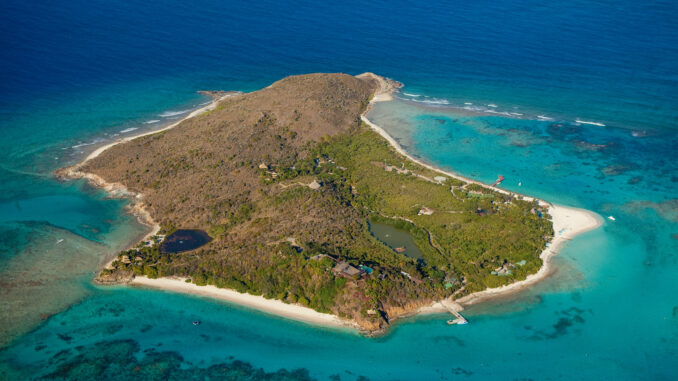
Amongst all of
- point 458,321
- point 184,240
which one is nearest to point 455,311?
point 458,321

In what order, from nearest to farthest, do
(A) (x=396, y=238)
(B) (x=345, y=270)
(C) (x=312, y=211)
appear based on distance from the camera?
(B) (x=345, y=270)
(A) (x=396, y=238)
(C) (x=312, y=211)

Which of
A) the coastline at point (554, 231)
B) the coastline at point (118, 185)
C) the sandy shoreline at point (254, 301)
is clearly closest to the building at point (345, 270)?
the sandy shoreline at point (254, 301)

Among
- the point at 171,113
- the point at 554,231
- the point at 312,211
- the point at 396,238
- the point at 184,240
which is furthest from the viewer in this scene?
the point at 171,113

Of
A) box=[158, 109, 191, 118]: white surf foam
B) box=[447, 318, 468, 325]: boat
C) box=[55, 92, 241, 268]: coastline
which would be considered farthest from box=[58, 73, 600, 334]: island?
box=[158, 109, 191, 118]: white surf foam

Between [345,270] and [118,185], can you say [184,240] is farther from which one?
[345,270]

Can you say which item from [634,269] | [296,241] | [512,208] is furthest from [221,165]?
[634,269]

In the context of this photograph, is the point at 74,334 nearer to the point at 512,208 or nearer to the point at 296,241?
the point at 296,241

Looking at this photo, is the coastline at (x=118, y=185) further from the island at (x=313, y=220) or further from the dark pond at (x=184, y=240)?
the dark pond at (x=184, y=240)

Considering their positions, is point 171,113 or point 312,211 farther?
point 171,113
